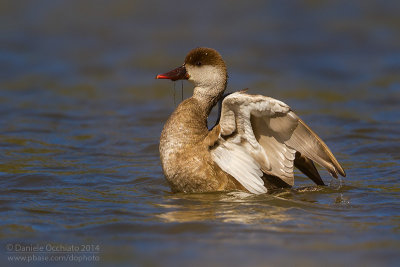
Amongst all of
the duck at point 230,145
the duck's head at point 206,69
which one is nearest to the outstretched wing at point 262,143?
the duck at point 230,145

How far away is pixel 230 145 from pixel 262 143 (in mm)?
302

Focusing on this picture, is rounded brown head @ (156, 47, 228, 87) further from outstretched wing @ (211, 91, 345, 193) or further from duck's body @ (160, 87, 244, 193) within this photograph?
outstretched wing @ (211, 91, 345, 193)

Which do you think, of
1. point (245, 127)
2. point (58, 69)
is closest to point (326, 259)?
point (245, 127)

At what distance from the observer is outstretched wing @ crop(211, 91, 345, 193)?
21.0ft

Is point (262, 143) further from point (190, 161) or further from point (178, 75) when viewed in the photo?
point (178, 75)

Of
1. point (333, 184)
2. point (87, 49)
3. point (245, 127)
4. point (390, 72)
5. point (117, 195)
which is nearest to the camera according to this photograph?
point (245, 127)

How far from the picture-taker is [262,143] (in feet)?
22.5

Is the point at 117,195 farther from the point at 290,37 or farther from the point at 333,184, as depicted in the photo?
the point at 290,37

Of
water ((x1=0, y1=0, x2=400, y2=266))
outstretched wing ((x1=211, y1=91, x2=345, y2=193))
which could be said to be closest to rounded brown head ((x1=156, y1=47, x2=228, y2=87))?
outstretched wing ((x1=211, y1=91, x2=345, y2=193))

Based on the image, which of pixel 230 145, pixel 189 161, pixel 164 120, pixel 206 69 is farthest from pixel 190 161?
pixel 164 120

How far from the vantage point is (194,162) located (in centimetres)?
692

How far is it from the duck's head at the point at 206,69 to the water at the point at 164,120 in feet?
3.59

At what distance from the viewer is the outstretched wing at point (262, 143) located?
6.40m

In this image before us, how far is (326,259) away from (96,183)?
3.19 metres
